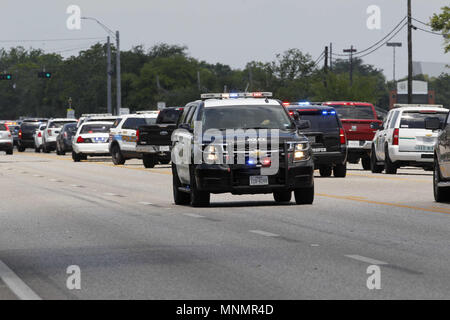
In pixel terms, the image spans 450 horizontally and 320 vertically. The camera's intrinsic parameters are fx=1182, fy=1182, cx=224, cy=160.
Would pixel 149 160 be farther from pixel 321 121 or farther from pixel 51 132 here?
pixel 51 132

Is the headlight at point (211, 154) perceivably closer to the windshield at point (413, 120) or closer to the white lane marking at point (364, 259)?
the white lane marking at point (364, 259)

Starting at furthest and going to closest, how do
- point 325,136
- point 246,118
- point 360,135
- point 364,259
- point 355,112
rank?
point 355,112 → point 360,135 → point 325,136 → point 246,118 → point 364,259

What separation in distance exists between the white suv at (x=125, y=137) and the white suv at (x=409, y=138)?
12.5 m

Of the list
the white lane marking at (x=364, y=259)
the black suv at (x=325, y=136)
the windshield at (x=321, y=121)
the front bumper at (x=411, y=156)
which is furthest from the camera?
the front bumper at (x=411, y=156)

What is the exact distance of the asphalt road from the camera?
32.7ft

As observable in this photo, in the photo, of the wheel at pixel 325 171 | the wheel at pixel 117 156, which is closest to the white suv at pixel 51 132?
the wheel at pixel 117 156

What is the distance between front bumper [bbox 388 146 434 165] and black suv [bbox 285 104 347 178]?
5.67 feet

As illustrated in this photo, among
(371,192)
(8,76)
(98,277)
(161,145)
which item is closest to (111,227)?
(98,277)

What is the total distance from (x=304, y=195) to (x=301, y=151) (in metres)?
1.06

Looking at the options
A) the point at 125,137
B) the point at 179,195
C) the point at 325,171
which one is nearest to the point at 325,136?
the point at 325,171

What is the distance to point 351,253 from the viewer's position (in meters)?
12.5

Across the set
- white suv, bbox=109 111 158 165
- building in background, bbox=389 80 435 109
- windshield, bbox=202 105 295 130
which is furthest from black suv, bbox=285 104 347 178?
A: building in background, bbox=389 80 435 109

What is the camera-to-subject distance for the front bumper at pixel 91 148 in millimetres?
46438

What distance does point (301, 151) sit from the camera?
19.0 metres
